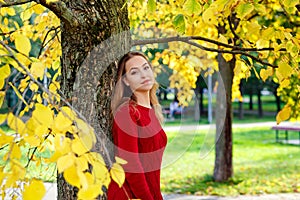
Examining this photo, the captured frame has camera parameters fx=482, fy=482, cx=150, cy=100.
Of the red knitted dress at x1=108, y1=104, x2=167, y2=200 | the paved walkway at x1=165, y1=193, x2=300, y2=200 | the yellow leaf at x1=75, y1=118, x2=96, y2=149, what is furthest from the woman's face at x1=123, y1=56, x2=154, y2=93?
the paved walkway at x1=165, y1=193, x2=300, y2=200

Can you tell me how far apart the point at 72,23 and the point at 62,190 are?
89cm

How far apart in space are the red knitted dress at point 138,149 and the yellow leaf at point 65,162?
110 centimetres

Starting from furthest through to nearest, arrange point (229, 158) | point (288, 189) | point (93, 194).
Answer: point (229, 158) → point (288, 189) → point (93, 194)

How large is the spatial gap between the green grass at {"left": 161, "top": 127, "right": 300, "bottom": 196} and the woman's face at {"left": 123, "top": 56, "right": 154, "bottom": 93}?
591 mm

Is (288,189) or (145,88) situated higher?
(145,88)

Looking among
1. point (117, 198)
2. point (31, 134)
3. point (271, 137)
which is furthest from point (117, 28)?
point (271, 137)

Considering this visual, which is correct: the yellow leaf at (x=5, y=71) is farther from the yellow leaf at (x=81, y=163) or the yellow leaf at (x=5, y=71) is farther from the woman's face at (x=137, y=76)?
the woman's face at (x=137, y=76)

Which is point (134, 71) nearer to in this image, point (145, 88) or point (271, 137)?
point (145, 88)

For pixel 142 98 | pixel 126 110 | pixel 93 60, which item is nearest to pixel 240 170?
pixel 142 98

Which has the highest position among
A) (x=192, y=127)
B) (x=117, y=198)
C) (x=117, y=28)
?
(x=117, y=28)

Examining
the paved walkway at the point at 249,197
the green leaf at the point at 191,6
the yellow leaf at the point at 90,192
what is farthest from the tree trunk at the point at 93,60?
the paved walkway at the point at 249,197

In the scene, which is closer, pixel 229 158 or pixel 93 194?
pixel 93 194

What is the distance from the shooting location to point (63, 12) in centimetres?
227

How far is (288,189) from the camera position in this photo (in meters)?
7.66
